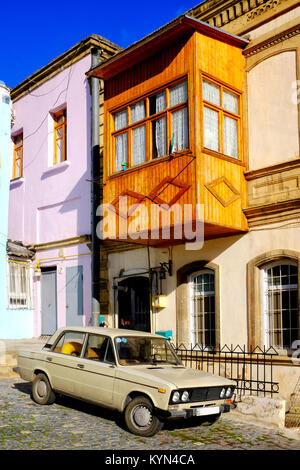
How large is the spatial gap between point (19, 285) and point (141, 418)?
11.6 metres

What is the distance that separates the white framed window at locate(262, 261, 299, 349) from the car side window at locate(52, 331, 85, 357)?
4266 millimetres

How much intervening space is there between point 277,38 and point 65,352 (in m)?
8.14

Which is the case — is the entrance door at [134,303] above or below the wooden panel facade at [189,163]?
below

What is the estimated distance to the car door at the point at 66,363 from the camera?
381 inches

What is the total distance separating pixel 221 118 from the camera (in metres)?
12.6

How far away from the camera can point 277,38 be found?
12.5 metres

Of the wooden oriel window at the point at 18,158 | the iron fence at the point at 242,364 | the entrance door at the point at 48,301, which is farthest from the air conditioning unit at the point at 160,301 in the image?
the wooden oriel window at the point at 18,158

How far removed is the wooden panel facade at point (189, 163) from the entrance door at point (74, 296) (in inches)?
150

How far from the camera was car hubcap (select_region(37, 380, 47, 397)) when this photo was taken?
1037cm

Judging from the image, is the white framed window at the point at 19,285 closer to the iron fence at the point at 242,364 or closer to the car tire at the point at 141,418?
the iron fence at the point at 242,364

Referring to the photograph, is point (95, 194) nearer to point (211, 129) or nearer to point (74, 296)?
point (74, 296)

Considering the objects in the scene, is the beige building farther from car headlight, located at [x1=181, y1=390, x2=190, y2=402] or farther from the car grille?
car headlight, located at [x1=181, y1=390, x2=190, y2=402]

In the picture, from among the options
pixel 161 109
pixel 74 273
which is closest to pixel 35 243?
pixel 74 273

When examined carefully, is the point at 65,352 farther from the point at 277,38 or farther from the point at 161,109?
the point at 277,38
